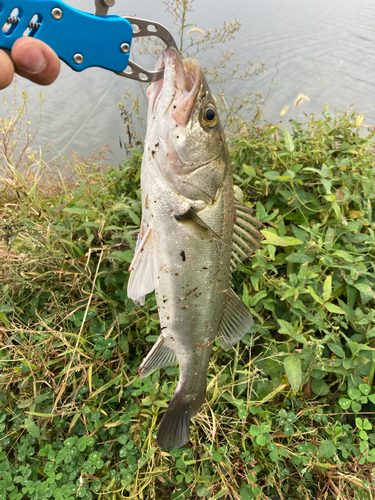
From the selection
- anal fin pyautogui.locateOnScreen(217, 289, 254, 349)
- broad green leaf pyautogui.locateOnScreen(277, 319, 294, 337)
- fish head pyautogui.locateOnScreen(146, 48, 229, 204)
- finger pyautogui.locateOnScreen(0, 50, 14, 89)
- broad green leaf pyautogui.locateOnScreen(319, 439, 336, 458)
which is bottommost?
broad green leaf pyautogui.locateOnScreen(319, 439, 336, 458)

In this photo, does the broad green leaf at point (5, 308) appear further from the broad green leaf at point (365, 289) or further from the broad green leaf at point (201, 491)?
the broad green leaf at point (365, 289)

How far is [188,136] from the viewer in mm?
1326

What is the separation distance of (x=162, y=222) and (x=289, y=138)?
1773 mm

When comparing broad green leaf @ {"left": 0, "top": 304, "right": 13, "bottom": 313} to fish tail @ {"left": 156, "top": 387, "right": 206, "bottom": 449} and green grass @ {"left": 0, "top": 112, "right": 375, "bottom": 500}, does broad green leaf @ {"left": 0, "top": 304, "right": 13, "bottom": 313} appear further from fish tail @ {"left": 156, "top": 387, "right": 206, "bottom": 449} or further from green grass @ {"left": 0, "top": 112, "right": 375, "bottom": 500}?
fish tail @ {"left": 156, "top": 387, "right": 206, "bottom": 449}

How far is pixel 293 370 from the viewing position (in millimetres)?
2041

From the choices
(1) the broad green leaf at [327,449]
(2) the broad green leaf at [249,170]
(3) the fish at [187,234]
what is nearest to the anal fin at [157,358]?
(3) the fish at [187,234]

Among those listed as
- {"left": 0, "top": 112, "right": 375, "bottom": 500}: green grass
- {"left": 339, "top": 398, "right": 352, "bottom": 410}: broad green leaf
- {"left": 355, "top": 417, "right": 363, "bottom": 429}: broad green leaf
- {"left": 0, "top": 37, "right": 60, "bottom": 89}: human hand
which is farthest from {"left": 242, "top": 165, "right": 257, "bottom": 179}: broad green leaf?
{"left": 355, "top": 417, "right": 363, "bottom": 429}: broad green leaf

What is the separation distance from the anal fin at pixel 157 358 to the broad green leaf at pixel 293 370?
890 mm

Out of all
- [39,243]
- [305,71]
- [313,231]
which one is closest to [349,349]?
[313,231]

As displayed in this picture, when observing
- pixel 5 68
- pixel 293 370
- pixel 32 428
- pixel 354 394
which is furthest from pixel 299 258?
pixel 32 428

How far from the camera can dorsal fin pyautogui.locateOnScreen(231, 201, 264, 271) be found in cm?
158

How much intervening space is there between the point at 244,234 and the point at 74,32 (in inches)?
47.1

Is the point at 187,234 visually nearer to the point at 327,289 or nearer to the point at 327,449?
the point at 327,289

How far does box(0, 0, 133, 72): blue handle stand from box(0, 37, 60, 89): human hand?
0.05m
